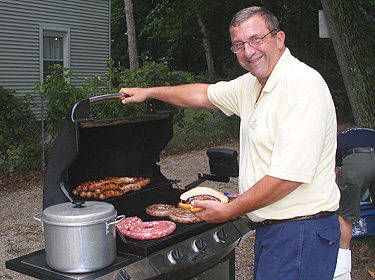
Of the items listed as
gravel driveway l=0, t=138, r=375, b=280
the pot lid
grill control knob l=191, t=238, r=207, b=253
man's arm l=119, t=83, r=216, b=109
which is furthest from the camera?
gravel driveway l=0, t=138, r=375, b=280

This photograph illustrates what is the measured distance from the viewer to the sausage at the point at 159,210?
325 cm

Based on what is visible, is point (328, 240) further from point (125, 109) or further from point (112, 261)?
point (125, 109)

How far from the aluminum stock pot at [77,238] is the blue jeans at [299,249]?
869 mm

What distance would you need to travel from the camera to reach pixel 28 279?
171 inches

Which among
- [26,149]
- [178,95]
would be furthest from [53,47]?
[178,95]

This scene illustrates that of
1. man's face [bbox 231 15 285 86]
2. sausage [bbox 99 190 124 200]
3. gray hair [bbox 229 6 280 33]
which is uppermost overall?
gray hair [bbox 229 6 280 33]

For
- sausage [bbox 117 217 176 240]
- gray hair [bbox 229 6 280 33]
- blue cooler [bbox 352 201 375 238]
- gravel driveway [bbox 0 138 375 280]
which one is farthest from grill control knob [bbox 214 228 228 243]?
blue cooler [bbox 352 201 375 238]

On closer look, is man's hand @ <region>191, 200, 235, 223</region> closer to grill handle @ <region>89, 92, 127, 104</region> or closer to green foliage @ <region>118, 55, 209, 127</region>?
grill handle @ <region>89, 92, 127, 104</region>

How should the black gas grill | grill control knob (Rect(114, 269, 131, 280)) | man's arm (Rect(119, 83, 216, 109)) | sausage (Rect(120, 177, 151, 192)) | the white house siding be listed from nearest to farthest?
grill control knob (Rect(114, 269, 131, 280)), the black gas grill, man's arm (Rect(119, 83, 216, 109)), sausage (Rect(120, 177, 151, 192)), the white house siding

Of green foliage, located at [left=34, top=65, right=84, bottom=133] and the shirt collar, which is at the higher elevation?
green foliage, located at [left=34, top=65, right=84, bottom=133]

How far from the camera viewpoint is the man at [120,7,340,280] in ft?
6.80

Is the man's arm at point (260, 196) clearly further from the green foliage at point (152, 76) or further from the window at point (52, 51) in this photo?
the window at point (52, 51)

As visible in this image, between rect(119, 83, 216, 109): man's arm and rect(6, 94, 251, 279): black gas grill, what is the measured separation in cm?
16

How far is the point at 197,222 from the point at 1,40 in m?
11.0
